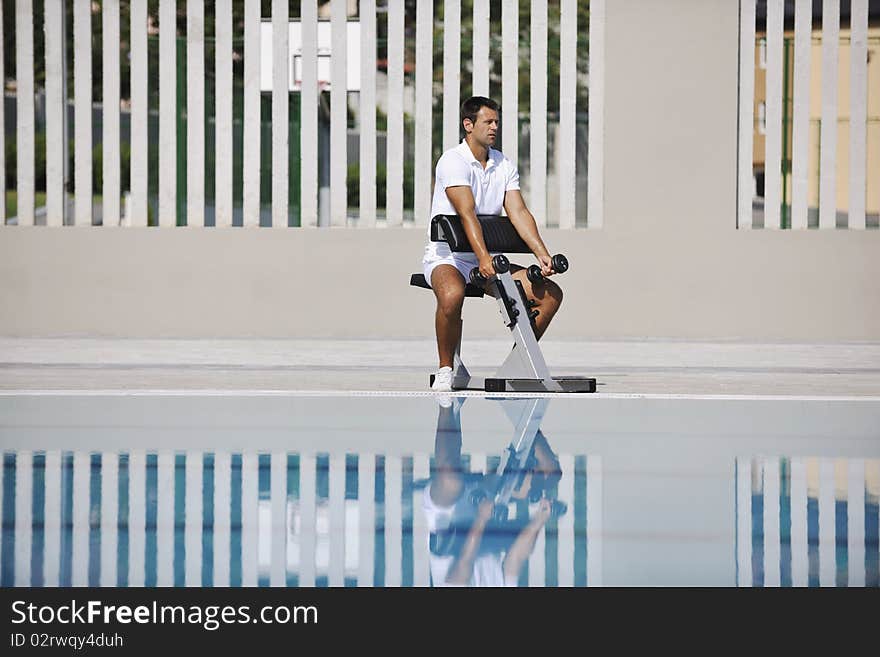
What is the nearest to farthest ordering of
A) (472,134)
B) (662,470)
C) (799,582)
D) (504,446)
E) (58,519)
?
(799,582) → (58,519) → (662,470) → (504,446) → (472,134)

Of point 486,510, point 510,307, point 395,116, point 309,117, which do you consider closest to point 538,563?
point 486,510

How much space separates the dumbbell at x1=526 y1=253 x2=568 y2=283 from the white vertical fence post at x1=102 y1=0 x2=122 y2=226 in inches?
157

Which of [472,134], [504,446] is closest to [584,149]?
[472,134]

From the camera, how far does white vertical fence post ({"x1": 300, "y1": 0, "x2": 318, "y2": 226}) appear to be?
11266mm

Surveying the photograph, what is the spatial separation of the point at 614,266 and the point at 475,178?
3.06m

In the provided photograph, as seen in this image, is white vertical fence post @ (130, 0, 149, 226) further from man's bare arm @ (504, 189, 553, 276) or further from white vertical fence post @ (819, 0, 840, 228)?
white vertical fence post @ (819, 0, 840, 228)

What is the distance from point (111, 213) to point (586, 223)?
318 centimetres

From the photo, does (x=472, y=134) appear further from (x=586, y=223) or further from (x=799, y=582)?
(x=799, y=582)

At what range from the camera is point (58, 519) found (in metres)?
4.88

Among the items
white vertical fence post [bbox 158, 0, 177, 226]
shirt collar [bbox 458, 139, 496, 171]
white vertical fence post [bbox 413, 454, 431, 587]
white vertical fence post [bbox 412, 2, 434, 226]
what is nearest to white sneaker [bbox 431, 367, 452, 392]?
shirt collar [bbox 458, 139, 496, 171]

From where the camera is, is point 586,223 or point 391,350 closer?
→ point 391,350

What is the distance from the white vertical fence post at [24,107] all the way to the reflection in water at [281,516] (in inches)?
214
